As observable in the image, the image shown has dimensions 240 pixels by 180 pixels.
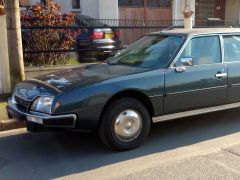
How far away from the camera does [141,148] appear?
536cm

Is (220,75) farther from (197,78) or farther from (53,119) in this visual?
(53,119)

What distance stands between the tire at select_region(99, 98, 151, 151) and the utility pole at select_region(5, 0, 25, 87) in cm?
349

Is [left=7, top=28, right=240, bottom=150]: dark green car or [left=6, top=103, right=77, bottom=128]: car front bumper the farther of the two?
[left=7, top=28, right=240, bottom=150]: dark green car

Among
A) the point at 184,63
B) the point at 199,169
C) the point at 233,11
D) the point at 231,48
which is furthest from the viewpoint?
the point at 233,11

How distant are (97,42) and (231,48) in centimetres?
552

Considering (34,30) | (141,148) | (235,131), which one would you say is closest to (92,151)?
(141,148)

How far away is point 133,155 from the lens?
510 centimetres

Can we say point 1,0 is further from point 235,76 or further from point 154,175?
point 154,175

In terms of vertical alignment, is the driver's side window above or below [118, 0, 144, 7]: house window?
below

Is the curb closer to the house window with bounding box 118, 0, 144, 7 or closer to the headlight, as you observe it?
the headlight

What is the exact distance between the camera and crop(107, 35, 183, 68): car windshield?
5.70 meters

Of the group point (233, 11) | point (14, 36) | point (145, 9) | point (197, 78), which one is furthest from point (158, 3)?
point (197, 78)

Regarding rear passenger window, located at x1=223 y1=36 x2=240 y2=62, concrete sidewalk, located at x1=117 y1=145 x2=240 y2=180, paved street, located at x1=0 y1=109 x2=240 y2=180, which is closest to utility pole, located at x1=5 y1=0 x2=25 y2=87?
paved street, located at x1=0 y1=109 x2=240 y2=180

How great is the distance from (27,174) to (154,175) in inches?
57.4
